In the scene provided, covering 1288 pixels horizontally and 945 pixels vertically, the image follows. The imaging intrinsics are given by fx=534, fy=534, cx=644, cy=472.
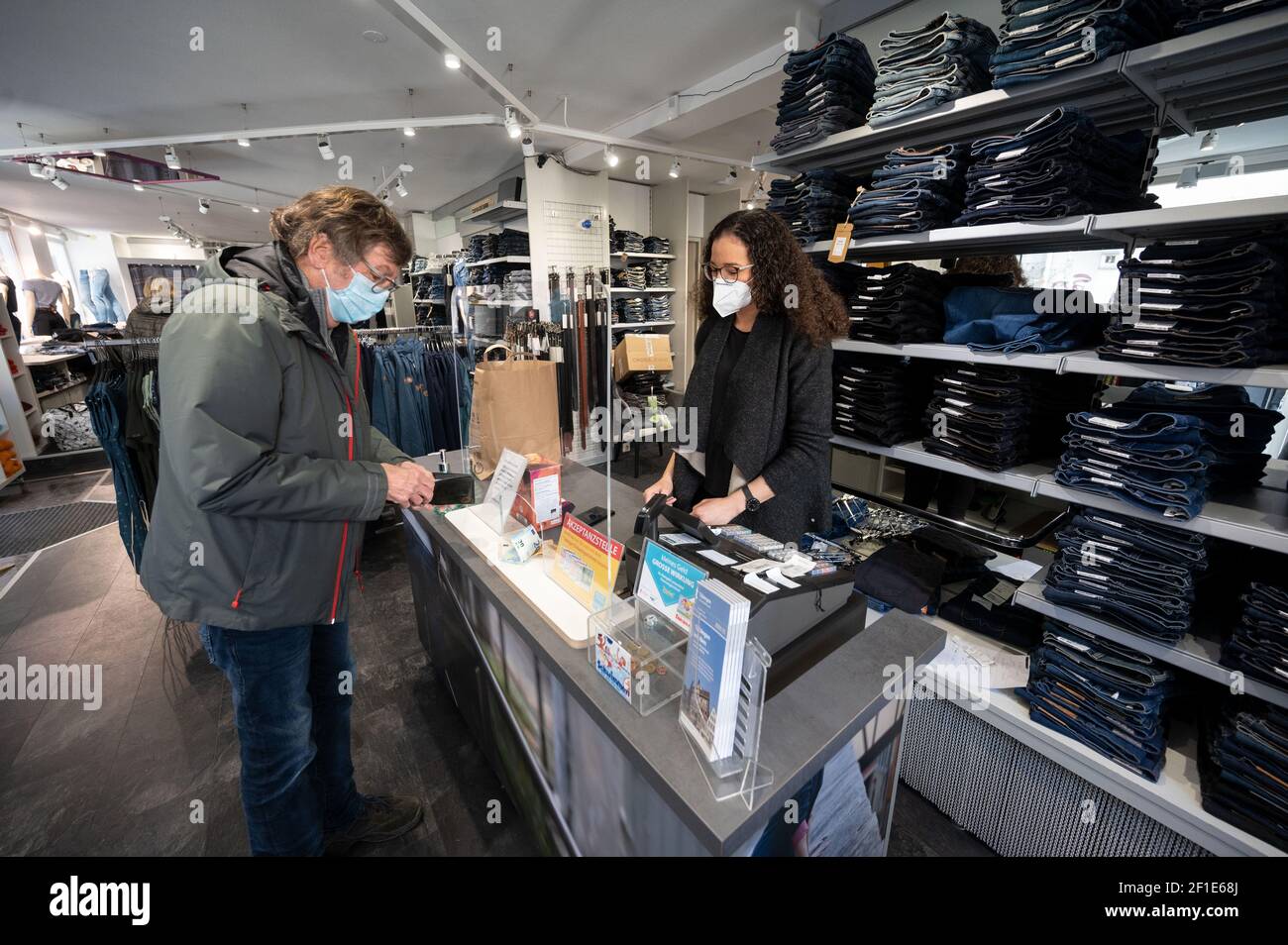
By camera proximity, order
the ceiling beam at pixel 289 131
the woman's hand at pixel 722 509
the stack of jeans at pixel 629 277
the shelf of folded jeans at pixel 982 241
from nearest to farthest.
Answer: the shelf of folded jeans at pixel 982 241 → the woman's hand at pixel 722 509 → the ceiling beam at pixel 289 131 → the stack of jeans at pixel 629 277

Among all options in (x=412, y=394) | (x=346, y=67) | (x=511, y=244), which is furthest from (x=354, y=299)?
(x=511, y=244)

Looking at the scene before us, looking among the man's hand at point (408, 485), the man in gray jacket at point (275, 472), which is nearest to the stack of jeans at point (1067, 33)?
the man in gray jacket at point (275, 472)

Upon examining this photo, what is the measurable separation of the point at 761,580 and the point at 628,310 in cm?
604

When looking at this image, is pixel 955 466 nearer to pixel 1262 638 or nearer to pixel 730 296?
pixel 1262 638

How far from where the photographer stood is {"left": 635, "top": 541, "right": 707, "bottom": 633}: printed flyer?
3.20 ft

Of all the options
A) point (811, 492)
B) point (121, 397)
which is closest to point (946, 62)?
point (811, 492)

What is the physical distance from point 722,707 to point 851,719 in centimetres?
29

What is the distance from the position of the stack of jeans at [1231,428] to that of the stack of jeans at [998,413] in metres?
0.29

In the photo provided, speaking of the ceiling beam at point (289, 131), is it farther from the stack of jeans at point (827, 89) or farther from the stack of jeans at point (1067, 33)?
the stack of jeans at point (1067, 33)

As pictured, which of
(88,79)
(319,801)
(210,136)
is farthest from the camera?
(210,136)

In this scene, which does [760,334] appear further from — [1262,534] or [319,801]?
[319,801]

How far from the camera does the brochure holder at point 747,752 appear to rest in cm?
78

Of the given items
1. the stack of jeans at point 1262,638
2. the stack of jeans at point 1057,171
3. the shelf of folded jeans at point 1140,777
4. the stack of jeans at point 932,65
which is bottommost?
the shelf of folded jeans at point 1140,777

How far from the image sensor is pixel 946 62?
71.9 inches
